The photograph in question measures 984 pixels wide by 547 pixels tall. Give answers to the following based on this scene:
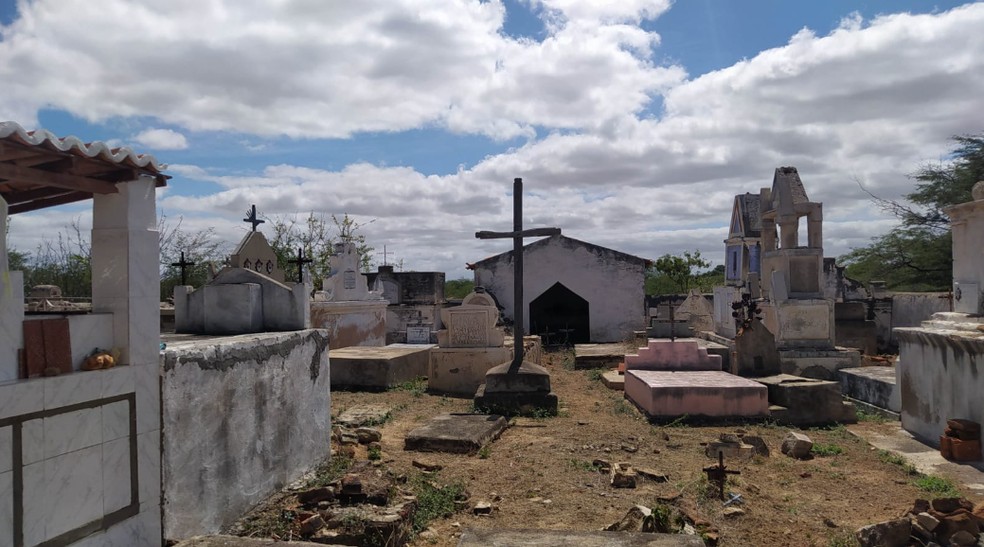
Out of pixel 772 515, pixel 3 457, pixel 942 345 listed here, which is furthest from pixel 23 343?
pixel 942 345

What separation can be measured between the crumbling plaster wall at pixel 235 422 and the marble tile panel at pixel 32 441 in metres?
0.90

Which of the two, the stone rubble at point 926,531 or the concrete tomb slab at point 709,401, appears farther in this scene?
the concrete tomb slab at point 709,401

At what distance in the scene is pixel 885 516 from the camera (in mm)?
5812

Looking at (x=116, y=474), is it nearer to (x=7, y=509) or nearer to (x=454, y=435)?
(x=7, y=509)

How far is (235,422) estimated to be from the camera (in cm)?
545

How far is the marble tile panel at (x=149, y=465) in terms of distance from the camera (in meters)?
4.30

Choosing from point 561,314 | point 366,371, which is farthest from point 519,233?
point 561,314

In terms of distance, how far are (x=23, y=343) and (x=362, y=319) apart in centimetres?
1438

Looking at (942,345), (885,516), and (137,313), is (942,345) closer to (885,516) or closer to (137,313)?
(885,516)

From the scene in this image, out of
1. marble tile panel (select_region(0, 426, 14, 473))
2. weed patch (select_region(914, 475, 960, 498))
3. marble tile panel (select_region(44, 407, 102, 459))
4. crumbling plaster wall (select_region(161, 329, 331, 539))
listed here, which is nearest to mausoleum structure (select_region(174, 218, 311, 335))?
crumbling plaster wall (select_region(161, 329, 331, 539))

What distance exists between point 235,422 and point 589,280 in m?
19.1

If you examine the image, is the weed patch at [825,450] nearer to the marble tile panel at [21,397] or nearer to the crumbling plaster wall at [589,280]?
the marble tile panel at [21,397]

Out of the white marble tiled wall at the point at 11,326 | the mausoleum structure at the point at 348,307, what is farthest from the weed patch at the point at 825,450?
the mausoleum structure at the point at 348,307

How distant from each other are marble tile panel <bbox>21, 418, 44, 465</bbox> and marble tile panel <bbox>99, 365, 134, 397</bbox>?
42 cm
